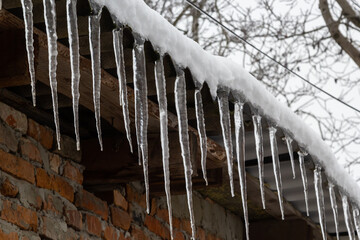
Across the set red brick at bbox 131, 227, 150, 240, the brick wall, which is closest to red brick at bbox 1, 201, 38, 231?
the brick wall

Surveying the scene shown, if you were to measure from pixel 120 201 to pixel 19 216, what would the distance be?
84 cm

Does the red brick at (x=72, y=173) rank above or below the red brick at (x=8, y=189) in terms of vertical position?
above

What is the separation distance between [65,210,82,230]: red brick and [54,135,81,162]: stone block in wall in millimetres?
259

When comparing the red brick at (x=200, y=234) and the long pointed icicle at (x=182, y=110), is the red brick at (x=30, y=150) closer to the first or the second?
the long pointed icicle at (x=182, y=110)

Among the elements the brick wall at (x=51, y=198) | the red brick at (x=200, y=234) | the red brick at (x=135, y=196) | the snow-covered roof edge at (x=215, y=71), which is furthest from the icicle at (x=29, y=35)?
the red brick at (x=200, y=234)

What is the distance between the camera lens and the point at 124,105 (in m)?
2.65

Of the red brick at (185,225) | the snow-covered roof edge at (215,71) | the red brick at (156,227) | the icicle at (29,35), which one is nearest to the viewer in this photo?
the icicle at (29,35)

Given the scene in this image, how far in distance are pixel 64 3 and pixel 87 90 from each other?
0.57m

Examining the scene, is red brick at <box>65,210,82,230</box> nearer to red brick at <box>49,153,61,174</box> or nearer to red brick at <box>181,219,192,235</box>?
red brick at <box>49,153,61,174</box>

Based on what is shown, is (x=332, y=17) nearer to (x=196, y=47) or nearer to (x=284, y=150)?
(x=284, y=150)

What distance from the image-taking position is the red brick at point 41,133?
3207 mm

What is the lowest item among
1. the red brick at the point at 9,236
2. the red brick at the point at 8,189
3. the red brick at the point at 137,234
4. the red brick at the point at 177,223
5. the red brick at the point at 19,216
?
the red brick at the point at 9,236

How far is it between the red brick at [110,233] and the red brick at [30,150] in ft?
1.93

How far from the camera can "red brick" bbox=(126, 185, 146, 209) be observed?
388 centimetres
